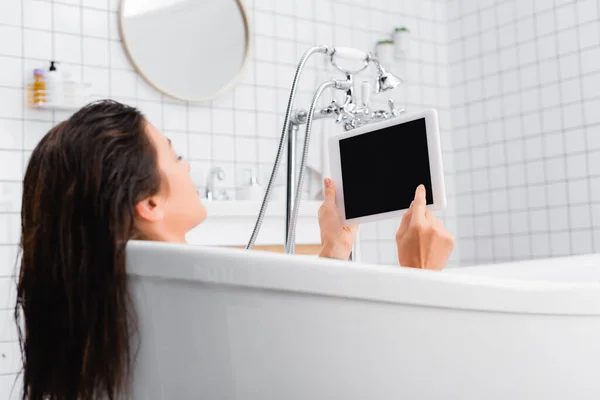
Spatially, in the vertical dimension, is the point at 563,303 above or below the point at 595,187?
below

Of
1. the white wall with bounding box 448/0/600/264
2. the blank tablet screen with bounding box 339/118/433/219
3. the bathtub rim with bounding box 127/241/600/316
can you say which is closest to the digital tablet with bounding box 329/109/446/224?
the blank tablet screen with bounding box 339/118/433/219

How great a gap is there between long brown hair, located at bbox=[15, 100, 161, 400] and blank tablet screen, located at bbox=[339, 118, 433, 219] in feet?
1.87

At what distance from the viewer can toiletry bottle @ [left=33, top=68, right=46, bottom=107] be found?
286cm

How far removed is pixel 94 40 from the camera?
3.09 metres

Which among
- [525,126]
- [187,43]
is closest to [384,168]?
[187,43]

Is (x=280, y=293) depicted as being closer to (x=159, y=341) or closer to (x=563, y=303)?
(x=159, y=341)

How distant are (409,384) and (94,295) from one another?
47 centimetres

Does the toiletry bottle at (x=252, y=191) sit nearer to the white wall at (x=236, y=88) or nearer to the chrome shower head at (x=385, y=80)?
the white wall at (x=236, y=88)

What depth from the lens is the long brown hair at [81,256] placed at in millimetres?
1118

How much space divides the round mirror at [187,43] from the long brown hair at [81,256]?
2061 mm

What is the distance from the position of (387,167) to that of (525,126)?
233 centimetres

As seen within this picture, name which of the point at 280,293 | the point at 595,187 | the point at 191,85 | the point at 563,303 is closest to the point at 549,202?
the point at 595,187

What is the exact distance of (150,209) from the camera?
1.24 metres

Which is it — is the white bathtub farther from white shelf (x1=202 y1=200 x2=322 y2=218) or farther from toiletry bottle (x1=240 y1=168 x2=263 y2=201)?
toiletry bottle (x1=240 y1=168 x2=263 y2=201)
